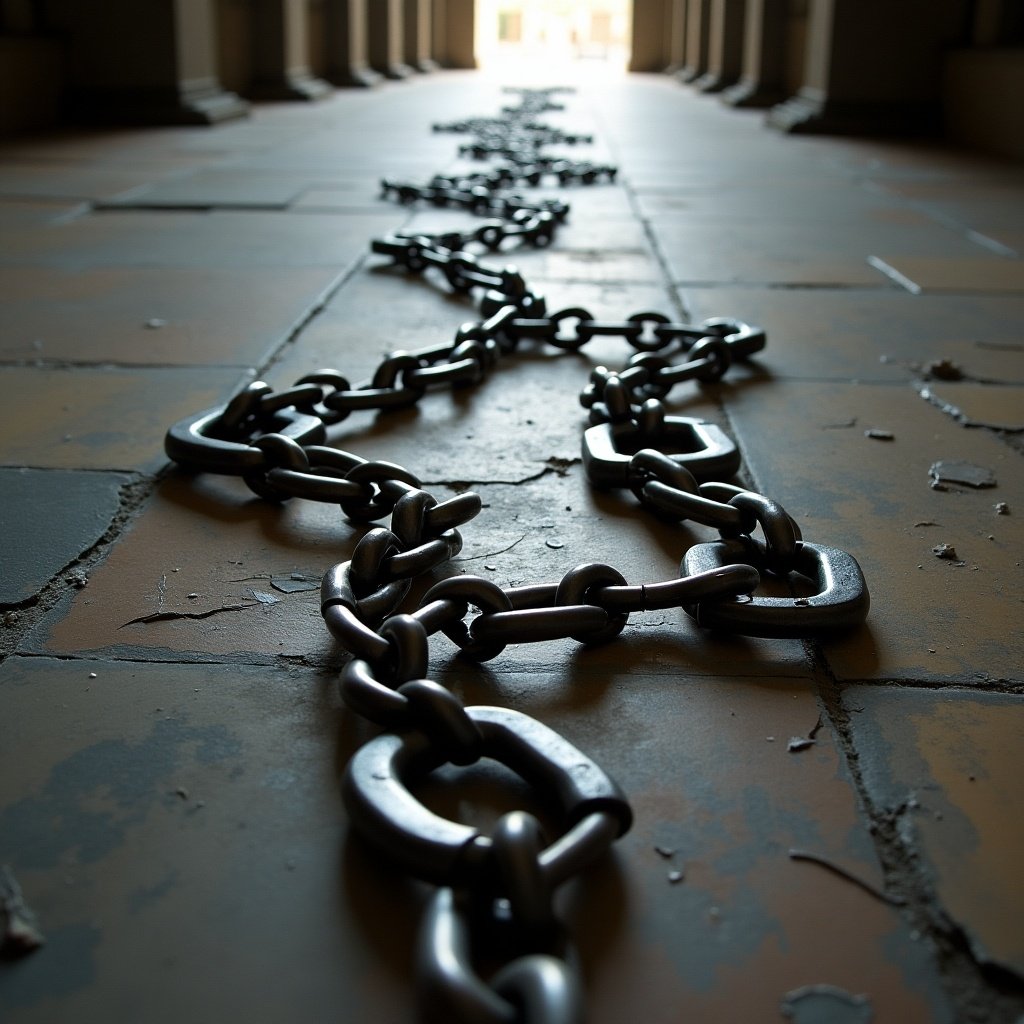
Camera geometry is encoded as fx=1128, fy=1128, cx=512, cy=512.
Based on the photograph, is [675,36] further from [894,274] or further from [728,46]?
[894,274]

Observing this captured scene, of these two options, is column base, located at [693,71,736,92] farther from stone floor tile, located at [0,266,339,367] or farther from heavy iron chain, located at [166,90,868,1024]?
heavy iron chain, located at [166,90,868,1024]

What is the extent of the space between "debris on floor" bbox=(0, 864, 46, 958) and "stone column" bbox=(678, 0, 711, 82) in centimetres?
1801

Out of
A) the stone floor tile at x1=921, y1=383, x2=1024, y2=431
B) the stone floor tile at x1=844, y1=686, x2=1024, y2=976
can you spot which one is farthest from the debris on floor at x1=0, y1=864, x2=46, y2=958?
the stone floor tile at x1=921, y1=383, x2=1024, y2=431

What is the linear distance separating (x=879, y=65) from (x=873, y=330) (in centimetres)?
652

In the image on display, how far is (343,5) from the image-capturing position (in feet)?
47.2

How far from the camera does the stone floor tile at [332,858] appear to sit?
780mm

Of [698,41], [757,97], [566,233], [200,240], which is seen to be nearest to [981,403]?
[566,233]

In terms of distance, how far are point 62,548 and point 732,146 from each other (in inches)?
276

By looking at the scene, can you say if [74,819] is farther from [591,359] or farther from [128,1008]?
[591,359]

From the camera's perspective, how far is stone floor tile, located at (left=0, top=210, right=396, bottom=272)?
3.41 metres

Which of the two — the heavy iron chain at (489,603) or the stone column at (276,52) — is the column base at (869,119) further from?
the heavy iron chain at (489,603)

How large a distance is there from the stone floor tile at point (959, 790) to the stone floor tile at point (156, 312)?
5.28 ft

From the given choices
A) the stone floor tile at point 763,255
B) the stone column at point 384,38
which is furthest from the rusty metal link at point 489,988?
the stone column at point 384,38

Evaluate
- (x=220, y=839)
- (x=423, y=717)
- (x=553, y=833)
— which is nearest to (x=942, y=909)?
(x=553, y=833)
